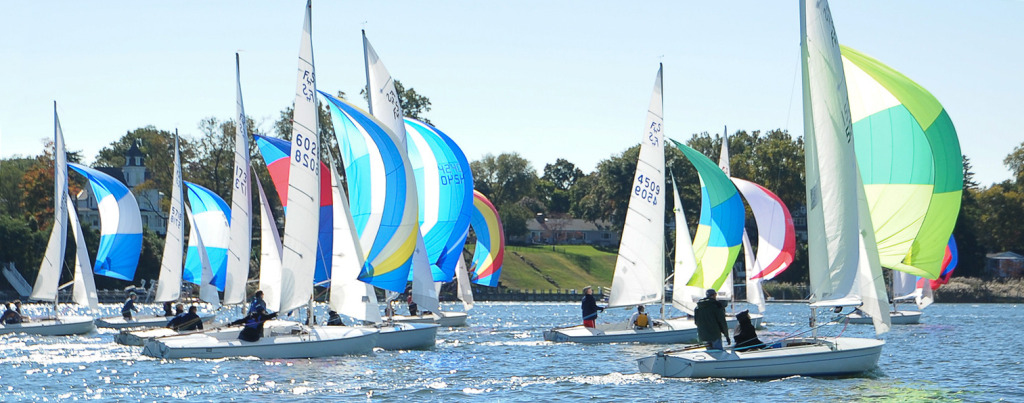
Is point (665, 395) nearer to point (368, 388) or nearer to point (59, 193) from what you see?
point (368, 388)

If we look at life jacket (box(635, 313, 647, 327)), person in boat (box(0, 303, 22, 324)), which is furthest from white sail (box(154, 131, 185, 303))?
life jacket (box(635, 313, 647, 327))

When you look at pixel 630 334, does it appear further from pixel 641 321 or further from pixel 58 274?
pixel 58 274

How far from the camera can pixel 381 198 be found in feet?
91.9

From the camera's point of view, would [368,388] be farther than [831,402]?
Yes

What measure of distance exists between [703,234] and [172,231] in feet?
58.3

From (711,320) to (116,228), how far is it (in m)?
27.9

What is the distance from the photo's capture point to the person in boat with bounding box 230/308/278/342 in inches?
978

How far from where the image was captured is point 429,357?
27031mm

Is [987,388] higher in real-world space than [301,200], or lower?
lower

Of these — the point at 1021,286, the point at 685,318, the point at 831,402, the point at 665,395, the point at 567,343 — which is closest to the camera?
the point at 831,402

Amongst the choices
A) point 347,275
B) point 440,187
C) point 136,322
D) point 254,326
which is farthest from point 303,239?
point 136,322

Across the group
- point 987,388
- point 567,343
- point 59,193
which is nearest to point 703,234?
point 567,343

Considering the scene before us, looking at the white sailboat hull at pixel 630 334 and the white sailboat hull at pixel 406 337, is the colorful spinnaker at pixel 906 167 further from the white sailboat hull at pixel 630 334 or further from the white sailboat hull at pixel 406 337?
the white sailboat hull at pixel 406 337

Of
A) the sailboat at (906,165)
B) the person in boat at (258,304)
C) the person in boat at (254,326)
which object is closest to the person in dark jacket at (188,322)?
the person in boat at (258,304)
